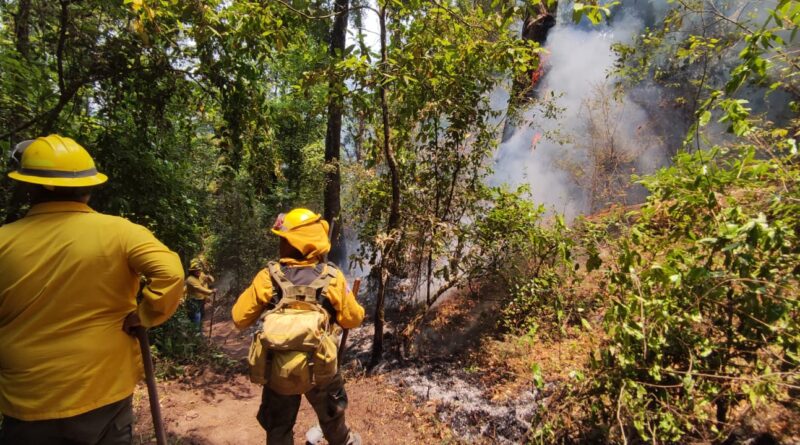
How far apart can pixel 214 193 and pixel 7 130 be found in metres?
8.74

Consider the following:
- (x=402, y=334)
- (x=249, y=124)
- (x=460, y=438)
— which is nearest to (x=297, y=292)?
(x=249, y=124)

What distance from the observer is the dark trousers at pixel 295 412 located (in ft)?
8.95

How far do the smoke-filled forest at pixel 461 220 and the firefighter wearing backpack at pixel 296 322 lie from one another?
734mm

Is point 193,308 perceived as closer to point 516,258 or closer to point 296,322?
point 516,258

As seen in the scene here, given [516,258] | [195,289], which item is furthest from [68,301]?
[195,289]

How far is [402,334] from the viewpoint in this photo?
5867 mm

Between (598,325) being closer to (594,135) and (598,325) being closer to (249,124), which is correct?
(249,124)

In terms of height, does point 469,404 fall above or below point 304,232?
below

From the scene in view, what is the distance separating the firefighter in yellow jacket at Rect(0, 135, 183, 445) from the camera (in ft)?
5.57

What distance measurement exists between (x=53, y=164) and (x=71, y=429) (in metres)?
1.18

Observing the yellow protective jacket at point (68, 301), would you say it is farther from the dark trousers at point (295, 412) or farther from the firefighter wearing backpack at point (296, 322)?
the dark trousers at point (295, 412)

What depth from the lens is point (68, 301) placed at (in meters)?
1.73

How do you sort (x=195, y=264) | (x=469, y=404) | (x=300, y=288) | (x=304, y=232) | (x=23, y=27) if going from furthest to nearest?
(x=195, y=264) → (x=469, y=404) → (x=23, y=27) → (x=304, y=232) → (x=300, y=288)

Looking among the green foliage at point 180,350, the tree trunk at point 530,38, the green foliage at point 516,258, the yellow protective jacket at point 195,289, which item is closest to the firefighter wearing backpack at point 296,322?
the green foliage at point 516,258
